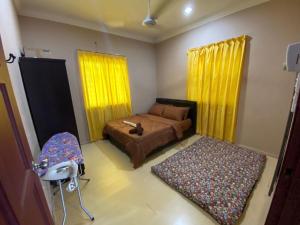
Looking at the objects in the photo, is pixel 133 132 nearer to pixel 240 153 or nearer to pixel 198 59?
pixel 240 153

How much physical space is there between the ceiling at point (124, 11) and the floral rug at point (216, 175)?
8.71 ft

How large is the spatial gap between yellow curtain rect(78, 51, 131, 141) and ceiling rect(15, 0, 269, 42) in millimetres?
665

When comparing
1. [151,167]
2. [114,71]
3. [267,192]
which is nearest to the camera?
[267,192]

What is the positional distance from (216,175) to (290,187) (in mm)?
1366

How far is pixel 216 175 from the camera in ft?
6.59

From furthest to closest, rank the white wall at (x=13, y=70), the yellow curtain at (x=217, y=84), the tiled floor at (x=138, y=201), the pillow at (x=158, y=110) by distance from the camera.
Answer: the pillow at (x=158, y=110) < the yellow curtain at (x=217, y=84) < the tiled floor at (x=138, y=201) < the white wall at (x=13, y=70)

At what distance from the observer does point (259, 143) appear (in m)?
2.59

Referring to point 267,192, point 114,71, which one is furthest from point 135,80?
point 267,192

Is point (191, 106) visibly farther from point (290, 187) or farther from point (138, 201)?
point (290, 187)

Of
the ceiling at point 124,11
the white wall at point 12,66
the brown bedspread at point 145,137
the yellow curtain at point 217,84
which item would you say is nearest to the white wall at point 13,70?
the white wall at point 12,66

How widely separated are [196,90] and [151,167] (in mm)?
2148

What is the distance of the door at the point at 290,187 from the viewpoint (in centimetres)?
71

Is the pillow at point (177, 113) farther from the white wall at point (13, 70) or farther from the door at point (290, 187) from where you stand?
the white wall at point (13, 70)

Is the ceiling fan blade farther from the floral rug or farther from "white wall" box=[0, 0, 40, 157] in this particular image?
the floral rug
